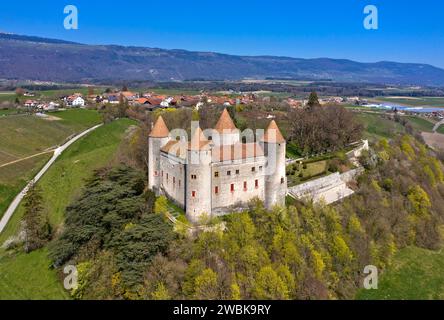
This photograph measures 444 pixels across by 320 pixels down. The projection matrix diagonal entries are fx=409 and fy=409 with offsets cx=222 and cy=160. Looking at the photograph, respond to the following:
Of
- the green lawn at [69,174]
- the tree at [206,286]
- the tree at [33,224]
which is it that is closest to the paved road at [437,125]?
the green lawn at [69,174]

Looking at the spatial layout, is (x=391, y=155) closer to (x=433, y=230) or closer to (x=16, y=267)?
(x=433, y=230)

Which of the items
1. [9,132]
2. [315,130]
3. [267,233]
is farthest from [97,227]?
[9,132]

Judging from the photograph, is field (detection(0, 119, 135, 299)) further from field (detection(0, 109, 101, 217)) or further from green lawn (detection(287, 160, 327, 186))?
green lawn (detection(287, 160, 327, 186))

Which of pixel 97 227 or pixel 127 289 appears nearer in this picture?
pixel 127 289

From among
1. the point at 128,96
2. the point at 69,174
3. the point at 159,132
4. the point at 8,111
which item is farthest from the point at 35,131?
the point at 128,96

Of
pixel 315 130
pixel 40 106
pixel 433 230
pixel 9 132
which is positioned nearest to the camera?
pixel 433 230

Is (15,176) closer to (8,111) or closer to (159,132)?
(159,132)

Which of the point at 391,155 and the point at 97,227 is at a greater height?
the point at 391,155

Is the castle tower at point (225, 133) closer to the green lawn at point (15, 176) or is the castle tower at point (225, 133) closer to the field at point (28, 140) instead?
the green lawn at point (15, 176)
